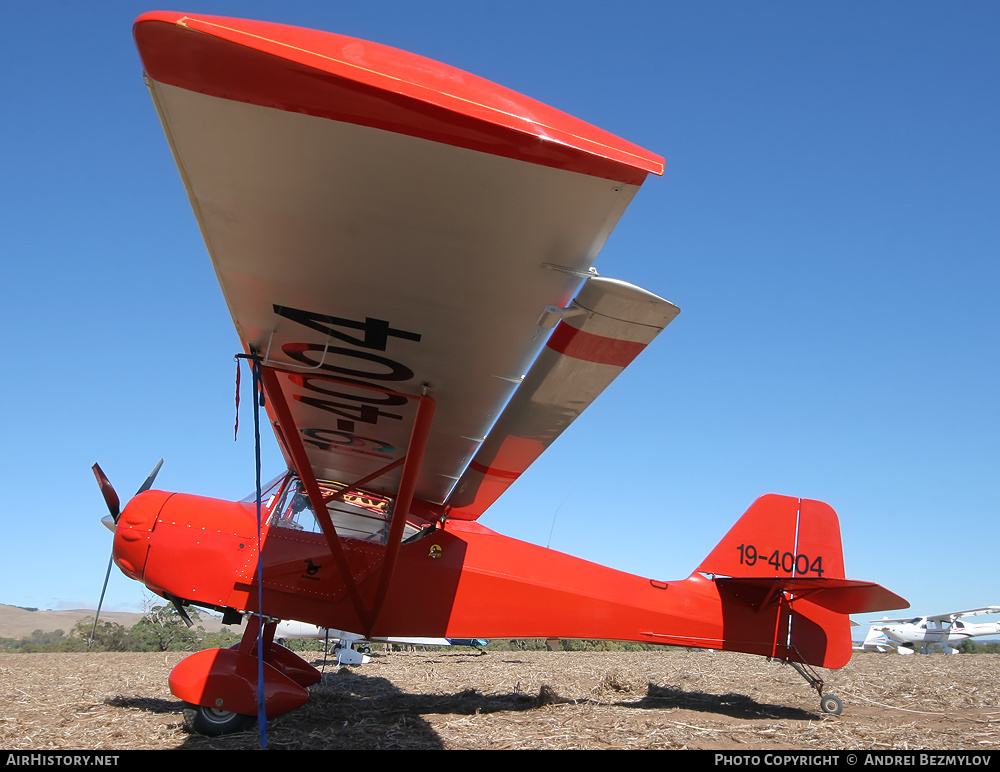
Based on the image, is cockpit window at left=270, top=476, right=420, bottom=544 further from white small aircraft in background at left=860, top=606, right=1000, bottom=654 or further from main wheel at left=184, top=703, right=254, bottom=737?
white small aircraft in background at left=860, top=606, right=1000, bottom=654

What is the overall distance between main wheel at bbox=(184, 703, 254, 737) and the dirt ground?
0.31ft

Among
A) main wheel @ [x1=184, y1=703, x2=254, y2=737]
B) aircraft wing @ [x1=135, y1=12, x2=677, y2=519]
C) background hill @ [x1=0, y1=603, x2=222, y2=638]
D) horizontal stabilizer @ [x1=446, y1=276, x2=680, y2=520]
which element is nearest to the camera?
aircraft wing @ [x1=135, y1=12, x2=677, y2=519]

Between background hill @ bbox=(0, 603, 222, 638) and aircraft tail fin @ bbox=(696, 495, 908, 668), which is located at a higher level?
aircraft tail fin @ bbox=(696, 495, 908, 668)

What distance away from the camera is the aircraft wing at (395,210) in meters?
2.15

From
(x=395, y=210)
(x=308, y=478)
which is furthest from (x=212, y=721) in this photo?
(x=395, y=210)

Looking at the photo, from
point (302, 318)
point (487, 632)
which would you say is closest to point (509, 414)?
point (302, 318)

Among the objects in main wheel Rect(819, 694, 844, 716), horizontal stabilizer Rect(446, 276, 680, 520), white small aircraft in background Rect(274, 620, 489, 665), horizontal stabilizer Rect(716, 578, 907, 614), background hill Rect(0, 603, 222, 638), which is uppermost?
horizontal stabilizer Rect(446, 276, 680, 520)

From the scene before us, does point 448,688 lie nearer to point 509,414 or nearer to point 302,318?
point 509,414

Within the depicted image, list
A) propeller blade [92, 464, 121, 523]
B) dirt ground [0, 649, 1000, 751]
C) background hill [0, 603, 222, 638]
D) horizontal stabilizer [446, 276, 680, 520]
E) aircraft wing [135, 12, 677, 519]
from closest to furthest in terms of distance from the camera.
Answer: aircraft wing [135, 12, 677, 519], horizontal stabilizer [446, 276, 680, 520], dirt ground [0, 649, 1000, 751], propeller blade [92, 464, 121, 523], background hill [0, 603, 222, 638]

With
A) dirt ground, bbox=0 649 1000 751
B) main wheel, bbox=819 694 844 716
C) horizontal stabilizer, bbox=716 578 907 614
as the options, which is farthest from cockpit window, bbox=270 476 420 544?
main wheel, bbox=819 694 844 716

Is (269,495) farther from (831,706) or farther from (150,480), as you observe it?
(831,706)

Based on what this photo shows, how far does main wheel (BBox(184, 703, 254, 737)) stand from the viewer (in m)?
5.22

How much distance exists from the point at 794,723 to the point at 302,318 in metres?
5.55

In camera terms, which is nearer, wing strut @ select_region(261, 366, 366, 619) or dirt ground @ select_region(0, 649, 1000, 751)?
wing strut @ select_region(261, 366, 366, 619)
